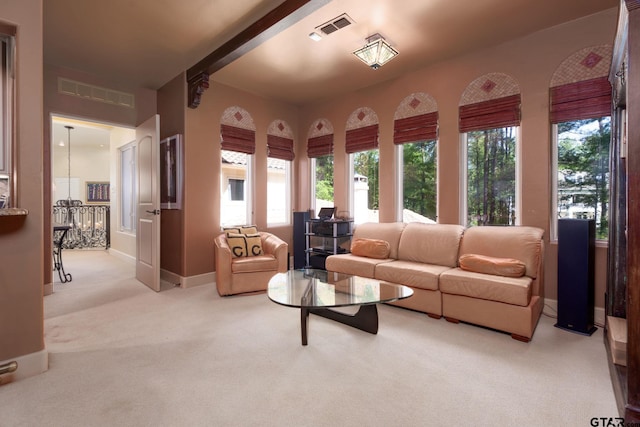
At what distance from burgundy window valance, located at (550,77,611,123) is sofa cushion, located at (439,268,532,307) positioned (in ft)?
5.49

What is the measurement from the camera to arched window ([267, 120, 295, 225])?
534cm

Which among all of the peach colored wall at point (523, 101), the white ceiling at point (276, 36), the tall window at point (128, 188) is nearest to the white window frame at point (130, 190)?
the tall window at point (128, 188)

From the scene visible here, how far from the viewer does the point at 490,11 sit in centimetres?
→ 286

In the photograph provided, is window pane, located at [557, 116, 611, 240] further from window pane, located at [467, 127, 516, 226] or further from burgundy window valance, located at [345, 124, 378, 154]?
burgundy window valance, located at [345, 124, 378, 154]

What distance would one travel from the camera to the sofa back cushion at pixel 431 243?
3.45 meters

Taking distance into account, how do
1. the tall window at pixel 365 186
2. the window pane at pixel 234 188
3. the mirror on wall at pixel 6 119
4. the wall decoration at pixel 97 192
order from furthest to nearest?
the wall decoration at pixel 97 192
the window pane at pixel 234 188
the tall window at pixel 365 186
the mirror on wall at pixel 6 119

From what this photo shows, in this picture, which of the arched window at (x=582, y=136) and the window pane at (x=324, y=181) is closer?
the arched window at (x=582, y=136)

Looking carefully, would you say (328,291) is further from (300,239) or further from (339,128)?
(339,128)

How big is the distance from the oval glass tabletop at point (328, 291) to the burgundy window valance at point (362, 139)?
2.24 meters

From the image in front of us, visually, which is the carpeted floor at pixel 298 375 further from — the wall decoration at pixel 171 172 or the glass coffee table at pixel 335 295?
the wall decoration at pixel 171 172

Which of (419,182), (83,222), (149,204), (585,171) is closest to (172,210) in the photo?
(149,204)

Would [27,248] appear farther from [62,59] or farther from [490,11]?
[490,11]

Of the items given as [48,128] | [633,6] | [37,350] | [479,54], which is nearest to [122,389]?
[37,350]

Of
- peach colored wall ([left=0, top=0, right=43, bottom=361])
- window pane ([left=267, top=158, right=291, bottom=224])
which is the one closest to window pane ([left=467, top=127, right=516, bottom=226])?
window pane ([left=267, top=158, right=291, bottom=224])
